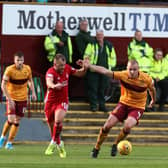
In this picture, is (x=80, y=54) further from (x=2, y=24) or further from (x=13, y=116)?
(x=13, y=116)

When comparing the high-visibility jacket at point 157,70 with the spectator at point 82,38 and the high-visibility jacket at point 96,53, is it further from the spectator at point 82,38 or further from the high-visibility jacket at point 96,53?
the spectator at point 82,38

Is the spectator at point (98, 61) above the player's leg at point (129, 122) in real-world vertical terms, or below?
above

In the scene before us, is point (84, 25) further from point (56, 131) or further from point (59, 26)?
point (56, 131)

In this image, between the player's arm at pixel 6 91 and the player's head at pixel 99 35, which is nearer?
the player's arm at pixel 6 91

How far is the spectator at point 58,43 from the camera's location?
26500mm

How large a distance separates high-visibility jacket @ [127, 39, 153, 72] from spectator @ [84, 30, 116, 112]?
61 cm

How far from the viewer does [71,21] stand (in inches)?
1093

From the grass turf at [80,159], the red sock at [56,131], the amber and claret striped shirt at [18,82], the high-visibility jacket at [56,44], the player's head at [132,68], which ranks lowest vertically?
the grass turf at [80,159]

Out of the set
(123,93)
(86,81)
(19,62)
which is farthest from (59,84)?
(86,81)

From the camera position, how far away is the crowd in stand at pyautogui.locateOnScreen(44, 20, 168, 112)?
26.6 meters

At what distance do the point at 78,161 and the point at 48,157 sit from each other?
133 cm

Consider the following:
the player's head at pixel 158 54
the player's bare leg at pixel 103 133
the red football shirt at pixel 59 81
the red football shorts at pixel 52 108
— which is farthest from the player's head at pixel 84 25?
the player's bare leg at pixel 103 133

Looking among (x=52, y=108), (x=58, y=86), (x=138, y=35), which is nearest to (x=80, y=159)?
(x=58, y=86)

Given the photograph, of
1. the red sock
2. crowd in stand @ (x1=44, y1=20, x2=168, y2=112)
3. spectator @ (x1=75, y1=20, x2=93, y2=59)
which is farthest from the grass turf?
spectator @ (x1=75, y1=20, x2=93, y2=59)
